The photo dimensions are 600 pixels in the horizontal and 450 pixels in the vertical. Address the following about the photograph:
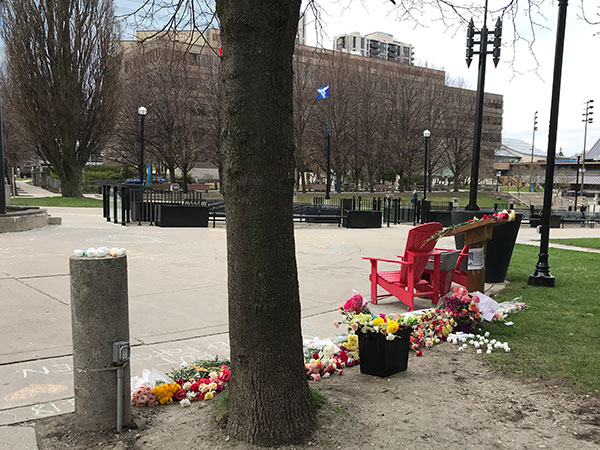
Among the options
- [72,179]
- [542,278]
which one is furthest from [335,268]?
[72,179]

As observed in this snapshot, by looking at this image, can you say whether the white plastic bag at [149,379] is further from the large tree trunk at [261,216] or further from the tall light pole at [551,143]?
the tall light pole at [551,143]

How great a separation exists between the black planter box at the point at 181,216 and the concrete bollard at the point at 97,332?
566 inches

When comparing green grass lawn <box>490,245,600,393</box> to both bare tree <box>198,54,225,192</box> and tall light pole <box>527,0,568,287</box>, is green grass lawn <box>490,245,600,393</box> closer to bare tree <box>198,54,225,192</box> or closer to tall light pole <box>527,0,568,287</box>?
tall light pole <box>527,0,568,287</box>

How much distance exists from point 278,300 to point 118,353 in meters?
1.00

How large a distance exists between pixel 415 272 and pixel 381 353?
2813 millimetres

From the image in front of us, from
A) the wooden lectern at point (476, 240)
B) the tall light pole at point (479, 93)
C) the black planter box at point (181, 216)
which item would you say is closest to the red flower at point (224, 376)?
the wooden lectern at point (476, 240)

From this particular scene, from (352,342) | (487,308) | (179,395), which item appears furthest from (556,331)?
(179,395)

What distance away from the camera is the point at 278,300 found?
2.93 m

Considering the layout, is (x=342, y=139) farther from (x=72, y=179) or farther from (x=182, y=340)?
(x=182, y=340)

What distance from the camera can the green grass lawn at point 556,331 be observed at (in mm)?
4320

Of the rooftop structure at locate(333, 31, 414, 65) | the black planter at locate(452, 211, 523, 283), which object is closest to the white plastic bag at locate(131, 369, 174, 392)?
the black planter at locate(452, 211, 523, 283)

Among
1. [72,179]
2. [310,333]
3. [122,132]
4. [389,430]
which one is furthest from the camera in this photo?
[122,132]

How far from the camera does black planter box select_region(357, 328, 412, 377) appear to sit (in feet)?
13.3

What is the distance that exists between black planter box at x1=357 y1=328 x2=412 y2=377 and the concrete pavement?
1.38 m
